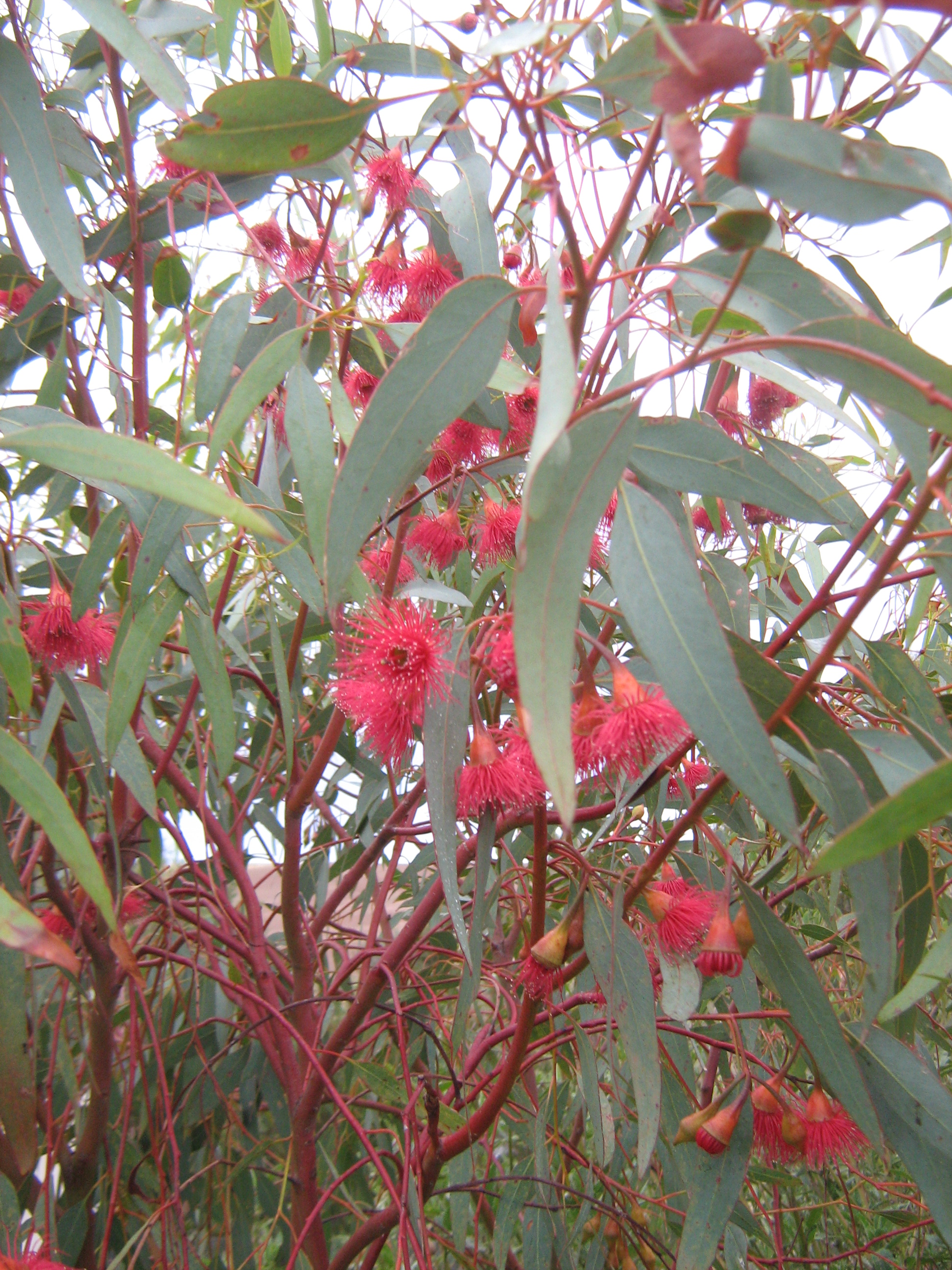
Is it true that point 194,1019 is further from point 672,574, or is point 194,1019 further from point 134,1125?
point 672,574

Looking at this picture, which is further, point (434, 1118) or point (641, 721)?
point (434, 1118)

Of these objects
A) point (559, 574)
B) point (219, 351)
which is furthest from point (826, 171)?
point (219, 351)

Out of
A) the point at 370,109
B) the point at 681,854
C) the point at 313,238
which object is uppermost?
the point at 313,238

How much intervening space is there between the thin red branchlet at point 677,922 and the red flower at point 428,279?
59 cm

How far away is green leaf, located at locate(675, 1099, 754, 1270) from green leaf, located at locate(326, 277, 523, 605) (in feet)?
1.86

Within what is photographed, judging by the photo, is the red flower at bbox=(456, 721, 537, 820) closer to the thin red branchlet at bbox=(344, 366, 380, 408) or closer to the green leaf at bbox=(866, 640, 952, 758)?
the green leaf at bbox=(866, 640, 952, 758)

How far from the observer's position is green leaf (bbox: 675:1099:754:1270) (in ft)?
2.26

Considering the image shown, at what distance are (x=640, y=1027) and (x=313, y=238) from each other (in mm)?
1037

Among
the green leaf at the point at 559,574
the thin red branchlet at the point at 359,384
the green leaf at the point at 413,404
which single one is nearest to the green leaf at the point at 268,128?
the green leaf at the point at 413,404

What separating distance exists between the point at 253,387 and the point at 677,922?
1.76ft

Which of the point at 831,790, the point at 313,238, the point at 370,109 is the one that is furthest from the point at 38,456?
the point at 313,238

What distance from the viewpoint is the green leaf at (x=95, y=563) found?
76 centimetres

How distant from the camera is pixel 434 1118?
694 millimetres

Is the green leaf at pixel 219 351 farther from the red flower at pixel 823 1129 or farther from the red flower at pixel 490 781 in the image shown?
the red flower at pixel 823 1129
